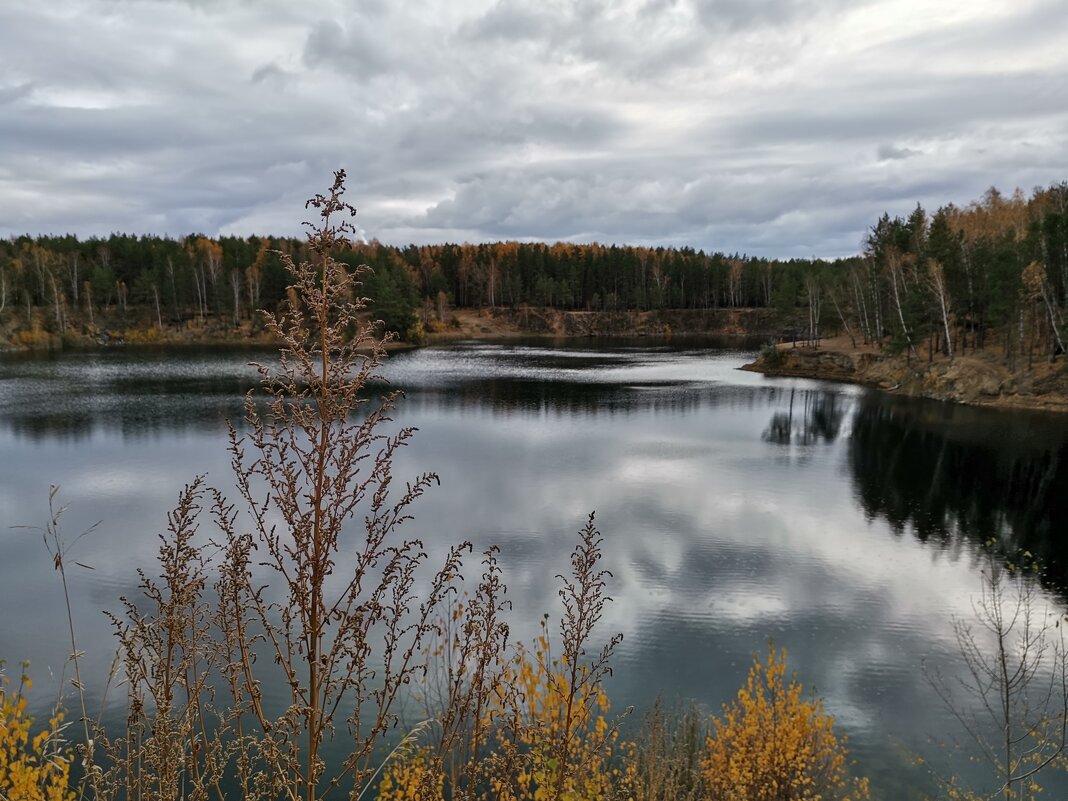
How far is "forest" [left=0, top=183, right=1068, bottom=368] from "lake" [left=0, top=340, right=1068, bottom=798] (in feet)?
44.4

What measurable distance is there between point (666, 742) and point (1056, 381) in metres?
60.6

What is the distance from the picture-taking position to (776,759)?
13.2 meters

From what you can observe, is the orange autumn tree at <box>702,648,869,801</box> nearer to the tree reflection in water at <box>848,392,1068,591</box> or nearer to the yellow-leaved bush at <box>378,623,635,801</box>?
the yellow-leaved bush at <box>378,623,635,801</box>

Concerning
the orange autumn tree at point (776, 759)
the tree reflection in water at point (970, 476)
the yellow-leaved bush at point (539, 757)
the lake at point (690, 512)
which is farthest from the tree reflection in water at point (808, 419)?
the orange autumn tree at point (776, 759)

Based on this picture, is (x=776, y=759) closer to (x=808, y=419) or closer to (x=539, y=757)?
(x=539, y=757)

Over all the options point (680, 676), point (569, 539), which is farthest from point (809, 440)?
point (680, 676)

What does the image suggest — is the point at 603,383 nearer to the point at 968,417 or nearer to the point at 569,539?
the point at 968,417

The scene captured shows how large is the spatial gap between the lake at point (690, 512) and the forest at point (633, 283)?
13530 millimetres

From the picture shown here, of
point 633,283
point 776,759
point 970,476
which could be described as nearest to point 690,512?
point 970,476

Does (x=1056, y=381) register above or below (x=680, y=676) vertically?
above

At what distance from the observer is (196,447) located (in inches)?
1711

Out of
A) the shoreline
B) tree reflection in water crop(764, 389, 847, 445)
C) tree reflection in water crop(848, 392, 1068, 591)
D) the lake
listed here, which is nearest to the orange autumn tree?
the lake

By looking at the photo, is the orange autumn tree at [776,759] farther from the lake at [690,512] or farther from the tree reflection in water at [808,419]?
the tree reflection in water at [808,419]

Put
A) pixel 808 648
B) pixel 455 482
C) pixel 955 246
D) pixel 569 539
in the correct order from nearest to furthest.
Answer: pixel 808 648, pixel 569 539, pixel 455 482, pixel 955 246
